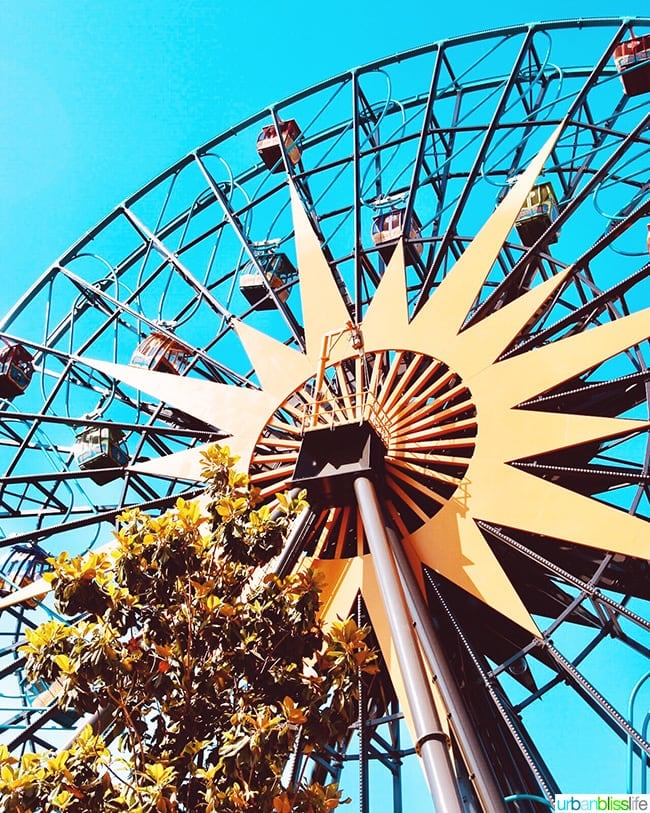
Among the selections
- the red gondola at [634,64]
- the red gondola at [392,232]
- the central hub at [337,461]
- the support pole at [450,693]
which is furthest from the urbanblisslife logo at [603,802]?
the red gondola at [634,64]

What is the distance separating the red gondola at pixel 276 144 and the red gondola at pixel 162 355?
470 cm

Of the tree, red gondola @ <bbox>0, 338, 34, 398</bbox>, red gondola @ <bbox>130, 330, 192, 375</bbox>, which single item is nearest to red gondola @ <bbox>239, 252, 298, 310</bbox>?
red gondola @ <bbox>130, 330, 192, 375</bbox>

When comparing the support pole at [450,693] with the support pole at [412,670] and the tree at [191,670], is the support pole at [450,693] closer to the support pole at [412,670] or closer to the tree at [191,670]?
the support pole at [412,670]

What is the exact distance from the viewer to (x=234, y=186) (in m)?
20.5

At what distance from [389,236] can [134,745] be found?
1112 cm

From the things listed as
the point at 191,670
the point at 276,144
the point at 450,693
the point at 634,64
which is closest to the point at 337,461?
the point at 450,693

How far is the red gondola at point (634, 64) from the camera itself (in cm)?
1681

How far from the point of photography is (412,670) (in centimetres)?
884

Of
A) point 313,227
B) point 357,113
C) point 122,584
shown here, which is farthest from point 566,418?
point 357,113

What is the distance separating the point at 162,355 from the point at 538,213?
6834mm

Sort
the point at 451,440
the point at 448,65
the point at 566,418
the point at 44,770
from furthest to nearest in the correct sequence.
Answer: the point at 448,65, the point at 451,440, the point at 566,418, the point at 44,770

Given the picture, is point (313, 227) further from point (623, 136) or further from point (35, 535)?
point (35, 535)

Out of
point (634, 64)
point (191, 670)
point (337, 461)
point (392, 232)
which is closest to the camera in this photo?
point (191, 670)

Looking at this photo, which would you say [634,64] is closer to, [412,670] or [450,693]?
[450,693]
